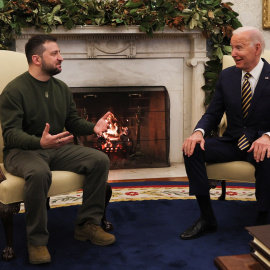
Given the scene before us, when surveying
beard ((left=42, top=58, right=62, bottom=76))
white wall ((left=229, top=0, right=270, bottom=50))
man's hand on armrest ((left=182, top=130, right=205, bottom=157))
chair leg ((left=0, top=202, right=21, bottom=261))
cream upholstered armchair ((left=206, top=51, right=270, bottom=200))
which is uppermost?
white wall ((left=229, top=0, right=270, bottom=50))

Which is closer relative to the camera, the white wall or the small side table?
the small side table

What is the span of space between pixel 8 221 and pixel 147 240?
774 mm

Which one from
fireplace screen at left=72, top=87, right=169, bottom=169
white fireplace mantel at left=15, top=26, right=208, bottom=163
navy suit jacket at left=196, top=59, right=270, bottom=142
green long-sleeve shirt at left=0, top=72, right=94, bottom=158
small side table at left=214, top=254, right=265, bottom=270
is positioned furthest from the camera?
fireplace screen at left=72, top=87, right=169, bottom=169

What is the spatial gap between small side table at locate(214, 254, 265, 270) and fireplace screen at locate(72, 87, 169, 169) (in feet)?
10.2

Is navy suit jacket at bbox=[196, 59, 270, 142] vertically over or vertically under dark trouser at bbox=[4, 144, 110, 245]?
over

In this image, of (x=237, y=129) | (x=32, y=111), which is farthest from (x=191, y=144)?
(x=32, y=111)

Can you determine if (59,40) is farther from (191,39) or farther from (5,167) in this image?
(5,167)

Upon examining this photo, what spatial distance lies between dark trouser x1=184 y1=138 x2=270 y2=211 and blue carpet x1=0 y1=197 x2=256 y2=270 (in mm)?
288

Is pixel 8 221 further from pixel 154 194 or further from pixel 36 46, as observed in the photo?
pixel 154 194

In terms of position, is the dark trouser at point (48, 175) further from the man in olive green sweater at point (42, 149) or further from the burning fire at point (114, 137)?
the burning fire at point (114, 137)

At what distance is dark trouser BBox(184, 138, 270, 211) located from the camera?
2027 mm

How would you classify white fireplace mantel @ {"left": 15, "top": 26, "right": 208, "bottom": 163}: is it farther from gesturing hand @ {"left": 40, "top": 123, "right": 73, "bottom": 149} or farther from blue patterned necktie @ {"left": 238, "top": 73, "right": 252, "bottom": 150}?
gesturing hand @ {"left": 40, "top": 123, "right": 73, "bottom": 149}

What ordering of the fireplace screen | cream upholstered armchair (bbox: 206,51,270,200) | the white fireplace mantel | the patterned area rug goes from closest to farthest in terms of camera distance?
cream upholstered armchair (bbox: 206,51,270,200)
the patterned area rug
the white fireplace mantel
the fireplace screen

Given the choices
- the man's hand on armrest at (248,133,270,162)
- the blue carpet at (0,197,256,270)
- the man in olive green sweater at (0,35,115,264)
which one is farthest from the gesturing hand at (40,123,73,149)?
the man's hand on armrest at (248,133,270,162)
